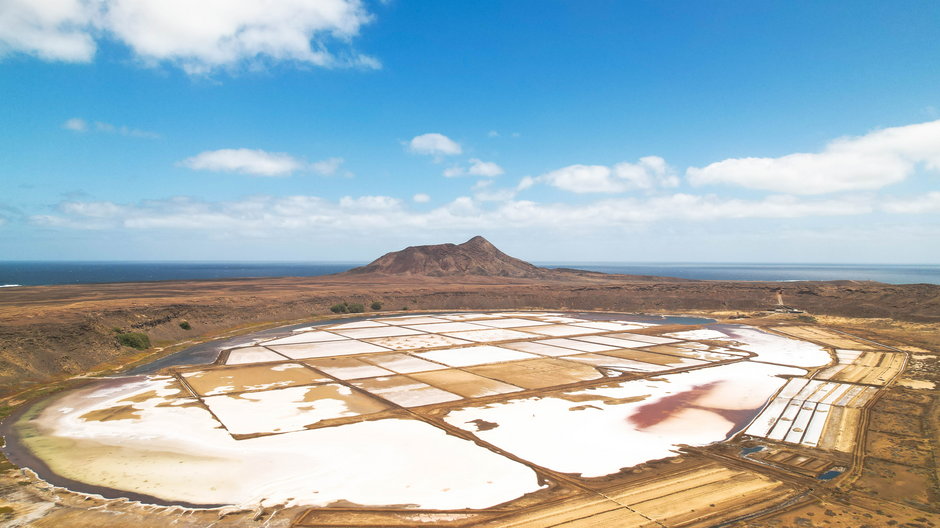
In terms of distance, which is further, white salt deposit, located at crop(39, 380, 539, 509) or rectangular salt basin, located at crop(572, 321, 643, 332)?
rectangular salt basin, located at crop(572, 321, 643, 332)

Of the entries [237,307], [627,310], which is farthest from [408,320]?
[627,310]

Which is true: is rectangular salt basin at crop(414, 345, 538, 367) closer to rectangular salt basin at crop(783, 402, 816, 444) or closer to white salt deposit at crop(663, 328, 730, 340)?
rectangular salt basin at crop(783, 402, 816, 444)

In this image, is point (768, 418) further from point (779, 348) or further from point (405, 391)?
point (779, 348)

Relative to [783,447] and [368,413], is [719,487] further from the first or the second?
[368,413]

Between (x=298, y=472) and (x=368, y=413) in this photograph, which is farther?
(x=368, y=413)

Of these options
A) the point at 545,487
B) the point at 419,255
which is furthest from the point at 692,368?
the point at 419,255

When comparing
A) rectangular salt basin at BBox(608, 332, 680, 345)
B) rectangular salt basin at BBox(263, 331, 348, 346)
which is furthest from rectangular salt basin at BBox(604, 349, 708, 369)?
rectangular salt basin at BBox(263, 331, 348, 346)
